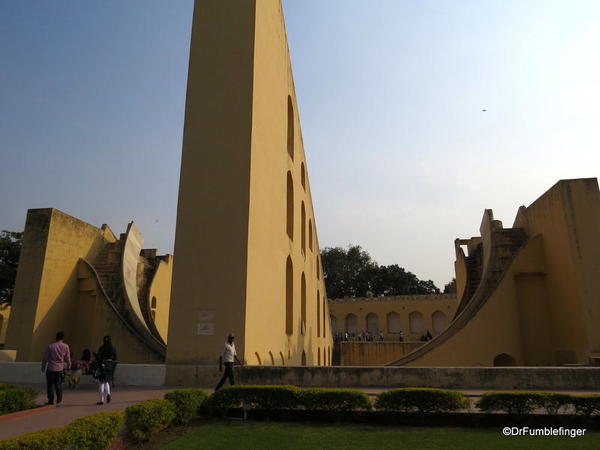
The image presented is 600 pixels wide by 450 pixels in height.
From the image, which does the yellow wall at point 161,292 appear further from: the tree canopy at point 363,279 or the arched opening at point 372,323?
the tree canopy at point 363,279

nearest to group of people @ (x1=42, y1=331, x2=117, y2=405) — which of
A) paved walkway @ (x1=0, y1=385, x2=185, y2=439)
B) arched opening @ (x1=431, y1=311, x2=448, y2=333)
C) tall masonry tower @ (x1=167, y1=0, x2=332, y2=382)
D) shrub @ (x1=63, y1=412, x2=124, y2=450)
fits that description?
paved walkway @ (x1=0, y1=385, x2=185, y2=439)

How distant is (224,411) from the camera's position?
5340mm

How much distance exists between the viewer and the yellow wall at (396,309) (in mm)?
30336

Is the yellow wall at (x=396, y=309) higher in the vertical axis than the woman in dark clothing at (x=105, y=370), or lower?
higher

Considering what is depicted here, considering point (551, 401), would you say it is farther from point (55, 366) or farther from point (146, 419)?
point (55, 366)

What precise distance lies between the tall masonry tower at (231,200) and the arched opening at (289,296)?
41 centimetres

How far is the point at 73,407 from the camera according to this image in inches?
222

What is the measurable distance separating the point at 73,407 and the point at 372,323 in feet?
90.9

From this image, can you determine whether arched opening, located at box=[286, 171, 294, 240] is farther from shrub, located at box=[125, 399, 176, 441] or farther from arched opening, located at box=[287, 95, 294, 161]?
shrub, located at box=[125, 399, 176, 441]

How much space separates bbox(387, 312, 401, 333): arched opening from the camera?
3114cm

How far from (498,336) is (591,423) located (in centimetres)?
698

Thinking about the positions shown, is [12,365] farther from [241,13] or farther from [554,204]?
[554,204]

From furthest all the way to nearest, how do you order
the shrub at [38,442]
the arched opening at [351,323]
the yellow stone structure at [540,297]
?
the arched opening at [351,323]
the yellow stone structure at [540,297]
the shrub at [38,442]

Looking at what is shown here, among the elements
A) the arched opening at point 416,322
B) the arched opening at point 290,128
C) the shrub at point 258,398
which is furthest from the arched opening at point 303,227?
the arched opening at point 416,322
